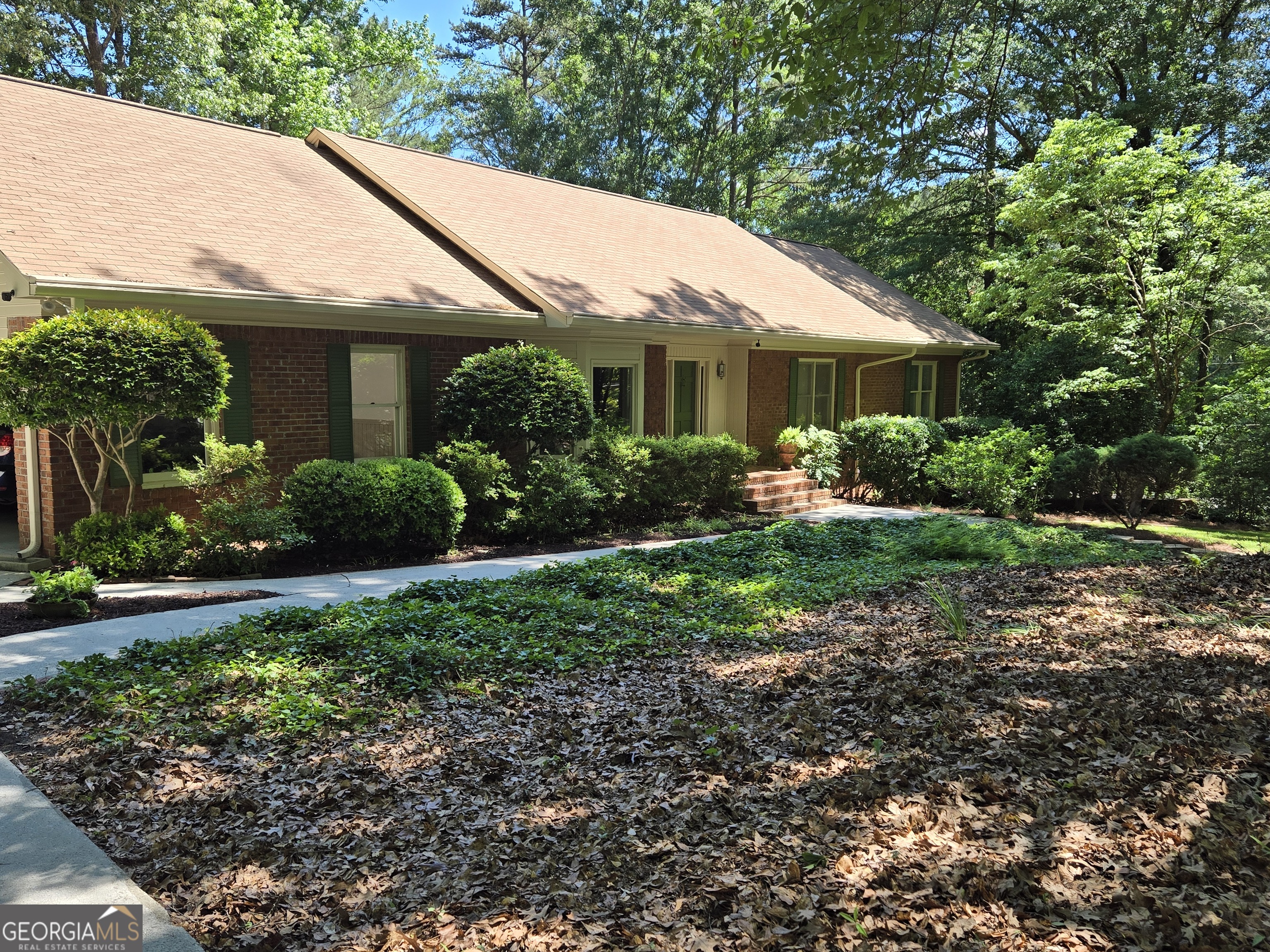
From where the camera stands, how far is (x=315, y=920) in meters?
3.02

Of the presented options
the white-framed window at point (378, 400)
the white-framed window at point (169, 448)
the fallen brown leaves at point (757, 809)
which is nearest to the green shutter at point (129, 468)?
the white-framed window at point (169, 448)

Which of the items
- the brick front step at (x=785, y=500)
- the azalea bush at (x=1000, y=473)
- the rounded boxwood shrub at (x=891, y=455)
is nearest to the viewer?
the azalea bush at (x=1000, y=473)

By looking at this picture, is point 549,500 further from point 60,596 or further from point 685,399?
point 685,399

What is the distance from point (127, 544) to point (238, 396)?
2186 mm

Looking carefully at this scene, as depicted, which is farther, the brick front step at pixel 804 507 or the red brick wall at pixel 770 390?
the red brick wall at pixel 770 390

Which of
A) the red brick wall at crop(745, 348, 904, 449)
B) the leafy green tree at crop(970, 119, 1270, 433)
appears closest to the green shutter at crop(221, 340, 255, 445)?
the red brick wall at crop(745, 348, 904, 449)

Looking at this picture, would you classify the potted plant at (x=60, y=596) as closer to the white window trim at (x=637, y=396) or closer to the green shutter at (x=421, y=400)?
the green shutter at (x=421, y=400)

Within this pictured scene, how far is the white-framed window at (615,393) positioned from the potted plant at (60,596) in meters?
8.21

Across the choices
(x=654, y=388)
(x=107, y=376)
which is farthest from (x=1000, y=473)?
(x=107, y=376)

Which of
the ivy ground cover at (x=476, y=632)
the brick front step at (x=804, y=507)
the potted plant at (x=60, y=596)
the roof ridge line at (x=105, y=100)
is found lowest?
the brick front step at (x=804, y=507)

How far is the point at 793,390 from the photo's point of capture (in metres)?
17.5

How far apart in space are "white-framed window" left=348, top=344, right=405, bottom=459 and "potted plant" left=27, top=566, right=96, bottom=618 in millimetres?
4565

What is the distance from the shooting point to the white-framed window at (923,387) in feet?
69.6

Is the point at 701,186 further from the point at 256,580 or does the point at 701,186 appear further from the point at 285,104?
the point at 256,580
